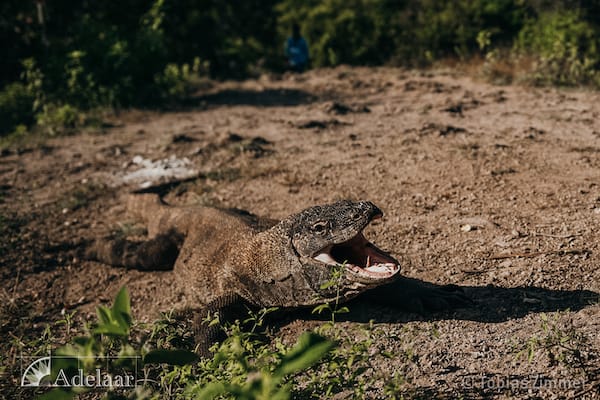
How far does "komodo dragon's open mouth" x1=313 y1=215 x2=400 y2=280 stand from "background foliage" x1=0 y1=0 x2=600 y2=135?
281 inches

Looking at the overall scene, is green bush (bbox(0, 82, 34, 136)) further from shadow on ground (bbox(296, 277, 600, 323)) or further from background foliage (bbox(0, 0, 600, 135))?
shadow on ground (bbox(296, 277, 600, 323))

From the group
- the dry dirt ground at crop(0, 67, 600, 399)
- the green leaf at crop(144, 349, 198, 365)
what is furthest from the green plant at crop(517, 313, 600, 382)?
the green leaf at crop(144, 349, 198, 365)

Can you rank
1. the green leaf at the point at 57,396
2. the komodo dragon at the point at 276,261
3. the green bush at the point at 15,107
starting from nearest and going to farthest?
1. the green leaf at the point at 57,396
2. the komodo dragon at the point at 276,261
3. the green bush at the point at 15,107

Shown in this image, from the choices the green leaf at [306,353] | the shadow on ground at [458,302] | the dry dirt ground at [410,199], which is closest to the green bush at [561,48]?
the dry dirt ground at [410,199]

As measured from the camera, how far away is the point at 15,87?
11.9m

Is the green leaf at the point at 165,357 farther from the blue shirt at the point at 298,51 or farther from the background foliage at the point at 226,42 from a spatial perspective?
the blue shirt at the point at 298,51

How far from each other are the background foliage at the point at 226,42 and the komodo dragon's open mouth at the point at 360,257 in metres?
7.14

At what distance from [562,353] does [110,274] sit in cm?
444

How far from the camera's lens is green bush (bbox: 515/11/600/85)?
A: 9.89m

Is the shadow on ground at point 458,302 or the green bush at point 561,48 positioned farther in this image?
the green bush at point 561,48

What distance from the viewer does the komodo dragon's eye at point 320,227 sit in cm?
418

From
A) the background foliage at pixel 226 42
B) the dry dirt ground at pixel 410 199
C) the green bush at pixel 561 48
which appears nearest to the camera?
the dry dirt ground at pixel 410 199

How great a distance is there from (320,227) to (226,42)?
38.1 ft

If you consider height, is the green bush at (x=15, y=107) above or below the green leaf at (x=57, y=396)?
below
